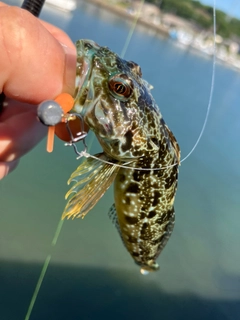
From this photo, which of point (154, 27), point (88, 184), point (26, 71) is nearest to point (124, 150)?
point (88, 184)

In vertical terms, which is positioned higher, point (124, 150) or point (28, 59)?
point (28, 59)

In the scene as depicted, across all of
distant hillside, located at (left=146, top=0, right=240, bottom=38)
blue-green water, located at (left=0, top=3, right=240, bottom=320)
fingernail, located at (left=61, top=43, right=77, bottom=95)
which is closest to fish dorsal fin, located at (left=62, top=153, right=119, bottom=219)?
fingernail, located at (left=61, top=43, right=77, bottom=95)

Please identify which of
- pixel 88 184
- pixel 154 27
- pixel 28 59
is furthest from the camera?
pixel 154 27

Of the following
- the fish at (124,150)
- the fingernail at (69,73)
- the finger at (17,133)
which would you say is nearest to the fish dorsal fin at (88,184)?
the fish at (124,150)

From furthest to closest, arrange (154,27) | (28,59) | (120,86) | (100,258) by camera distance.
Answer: (154,27), (100,258), (120,86), (28,59)

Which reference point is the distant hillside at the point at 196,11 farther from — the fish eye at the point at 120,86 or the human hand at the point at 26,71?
the human hand at the point at 26,71

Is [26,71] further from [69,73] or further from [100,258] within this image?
[100,258]

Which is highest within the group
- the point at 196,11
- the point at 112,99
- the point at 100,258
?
the point at 196,11
